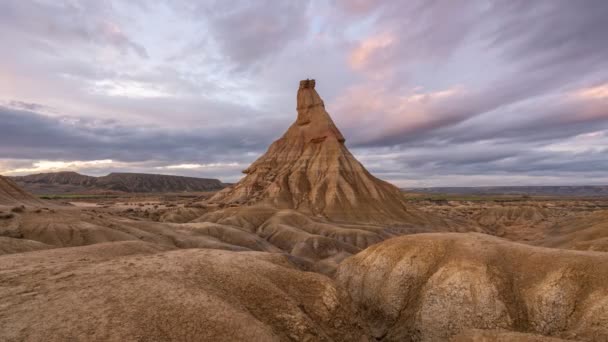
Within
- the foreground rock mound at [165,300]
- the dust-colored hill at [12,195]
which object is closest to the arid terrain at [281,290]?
the foreground rock mound at [165,300]

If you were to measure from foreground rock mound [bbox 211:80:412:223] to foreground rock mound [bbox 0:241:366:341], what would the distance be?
59232 mm

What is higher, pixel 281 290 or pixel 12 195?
pixel 12 195

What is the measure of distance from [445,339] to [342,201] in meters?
59.5

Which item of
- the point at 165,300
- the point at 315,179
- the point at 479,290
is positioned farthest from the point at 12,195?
the point at 479,290

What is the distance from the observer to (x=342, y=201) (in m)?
76.5

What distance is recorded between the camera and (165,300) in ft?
34.0

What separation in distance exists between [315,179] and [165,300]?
243ft

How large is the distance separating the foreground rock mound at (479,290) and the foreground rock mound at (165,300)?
4351 millimetres

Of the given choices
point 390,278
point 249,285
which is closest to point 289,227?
point 390,278

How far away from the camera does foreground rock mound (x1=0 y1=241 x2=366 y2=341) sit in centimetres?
876

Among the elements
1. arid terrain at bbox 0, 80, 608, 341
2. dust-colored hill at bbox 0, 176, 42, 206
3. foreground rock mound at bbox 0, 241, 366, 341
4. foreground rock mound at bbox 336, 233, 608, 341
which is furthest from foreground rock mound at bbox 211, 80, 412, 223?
foreground rock mound at bbox 0, 241, 366, 341

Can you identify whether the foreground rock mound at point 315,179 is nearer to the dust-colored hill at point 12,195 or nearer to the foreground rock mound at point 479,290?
the dust-colored hill at point 12,195

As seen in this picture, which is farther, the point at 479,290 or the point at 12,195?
the point at 12,195

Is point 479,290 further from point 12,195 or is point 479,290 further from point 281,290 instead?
point 12,195
